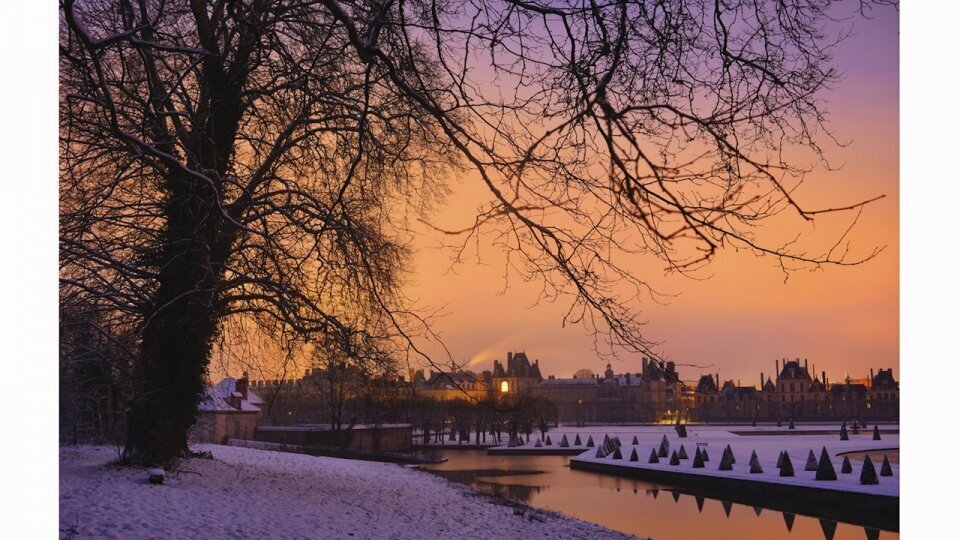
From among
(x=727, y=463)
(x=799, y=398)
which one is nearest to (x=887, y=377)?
(x=727, y=463)

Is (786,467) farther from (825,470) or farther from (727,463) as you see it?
(727,463)

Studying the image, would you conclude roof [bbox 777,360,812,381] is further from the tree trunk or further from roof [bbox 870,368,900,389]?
the tree trunk

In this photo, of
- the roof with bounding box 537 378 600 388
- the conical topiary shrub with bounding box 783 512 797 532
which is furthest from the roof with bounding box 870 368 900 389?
the roof with bounding box 537 378 600 388

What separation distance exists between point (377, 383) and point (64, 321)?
276 cm

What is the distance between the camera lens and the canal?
11844 mm

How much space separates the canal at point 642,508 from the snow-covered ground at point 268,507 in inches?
86.3

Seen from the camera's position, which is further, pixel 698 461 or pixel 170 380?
pixel 698 461

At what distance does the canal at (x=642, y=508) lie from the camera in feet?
38.9

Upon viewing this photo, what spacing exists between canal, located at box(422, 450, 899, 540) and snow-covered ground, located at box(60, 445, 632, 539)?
7.19ft

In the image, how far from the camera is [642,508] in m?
14.8

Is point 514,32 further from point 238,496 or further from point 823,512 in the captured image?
point 823,512

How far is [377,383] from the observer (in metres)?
7.43

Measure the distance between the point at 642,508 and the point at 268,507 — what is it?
28.0 feet
